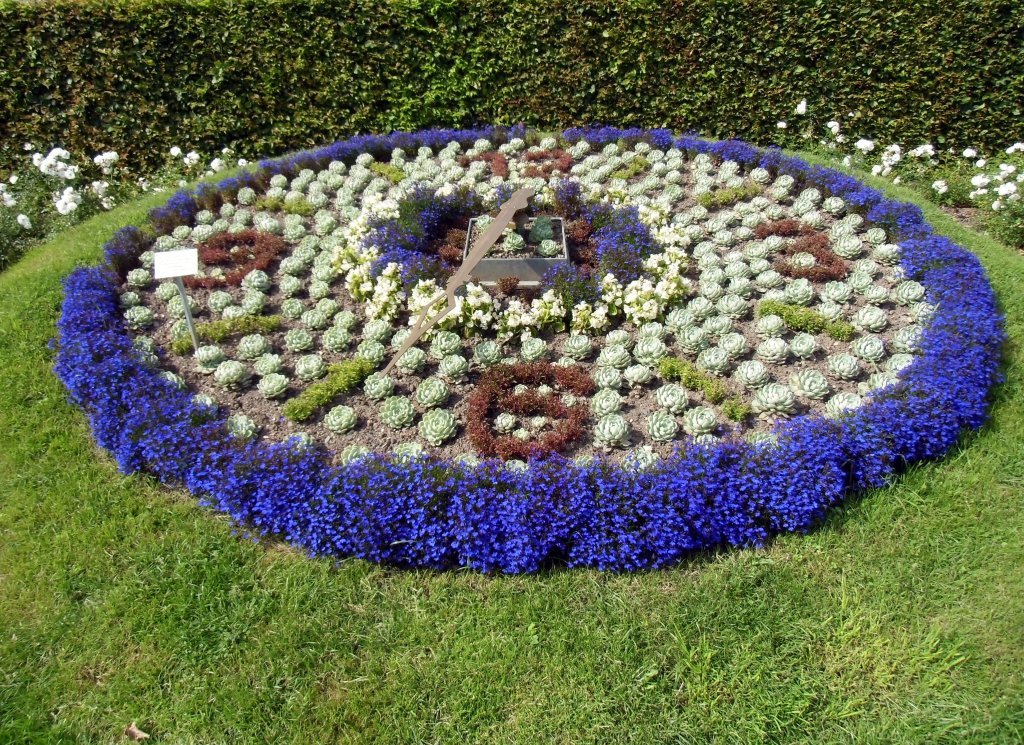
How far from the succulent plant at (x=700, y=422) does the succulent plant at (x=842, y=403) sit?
101cm

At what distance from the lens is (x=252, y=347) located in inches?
271

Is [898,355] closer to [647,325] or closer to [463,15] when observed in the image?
[647,325]

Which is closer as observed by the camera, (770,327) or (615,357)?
(615,357)

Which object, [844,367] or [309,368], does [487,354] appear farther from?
[844,367]

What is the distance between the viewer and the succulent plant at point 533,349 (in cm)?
671

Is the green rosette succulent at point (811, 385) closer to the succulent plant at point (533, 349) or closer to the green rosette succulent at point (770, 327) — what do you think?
the green rosette succulent at point (770, 327)

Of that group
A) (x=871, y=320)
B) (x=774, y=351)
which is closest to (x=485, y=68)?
(x=774, y=351)

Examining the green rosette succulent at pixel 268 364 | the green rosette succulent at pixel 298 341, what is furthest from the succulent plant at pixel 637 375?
the green rosette succulent at pixel 268 364

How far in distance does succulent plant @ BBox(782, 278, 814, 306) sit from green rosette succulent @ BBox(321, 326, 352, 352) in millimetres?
4574

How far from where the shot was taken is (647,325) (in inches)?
271

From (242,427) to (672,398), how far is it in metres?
3.75

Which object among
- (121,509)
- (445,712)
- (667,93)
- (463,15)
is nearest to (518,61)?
(463,15)

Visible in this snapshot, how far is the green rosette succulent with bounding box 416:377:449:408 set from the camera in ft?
20.2

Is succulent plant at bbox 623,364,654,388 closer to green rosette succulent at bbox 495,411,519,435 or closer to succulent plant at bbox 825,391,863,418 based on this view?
green rosette succulent at bbox 495,411,519,435
